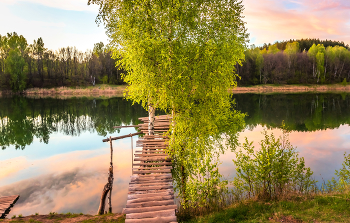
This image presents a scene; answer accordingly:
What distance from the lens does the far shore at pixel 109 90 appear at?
9388cm

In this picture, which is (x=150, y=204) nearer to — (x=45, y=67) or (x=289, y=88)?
(x=289, y=88)

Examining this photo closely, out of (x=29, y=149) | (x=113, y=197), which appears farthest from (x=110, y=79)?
(x=113, y=197)

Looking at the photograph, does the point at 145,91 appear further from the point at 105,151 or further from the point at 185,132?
the point at 105,151

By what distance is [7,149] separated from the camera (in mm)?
27359

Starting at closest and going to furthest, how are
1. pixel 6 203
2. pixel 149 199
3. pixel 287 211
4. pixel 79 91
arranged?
1. pixel 287 211
2. pixel 149 199
3. pixel 6 203
4. pixel 79 91

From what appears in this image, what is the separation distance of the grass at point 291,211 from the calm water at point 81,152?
619 cm

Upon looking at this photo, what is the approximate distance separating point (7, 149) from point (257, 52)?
380 feet

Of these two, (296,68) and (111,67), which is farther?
(296,68)

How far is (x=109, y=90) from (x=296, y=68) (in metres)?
91.6

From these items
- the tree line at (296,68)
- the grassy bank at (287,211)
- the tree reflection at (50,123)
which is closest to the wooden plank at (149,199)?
the grassy bank at (287,211)

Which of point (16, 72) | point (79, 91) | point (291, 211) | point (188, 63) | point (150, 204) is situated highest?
point (16, 72)

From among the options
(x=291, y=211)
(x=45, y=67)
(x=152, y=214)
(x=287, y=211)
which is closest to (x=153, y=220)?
(x=152, y=214)

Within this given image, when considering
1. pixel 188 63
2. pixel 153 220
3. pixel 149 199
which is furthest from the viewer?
pixel 188 63

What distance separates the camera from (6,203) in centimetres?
1505
